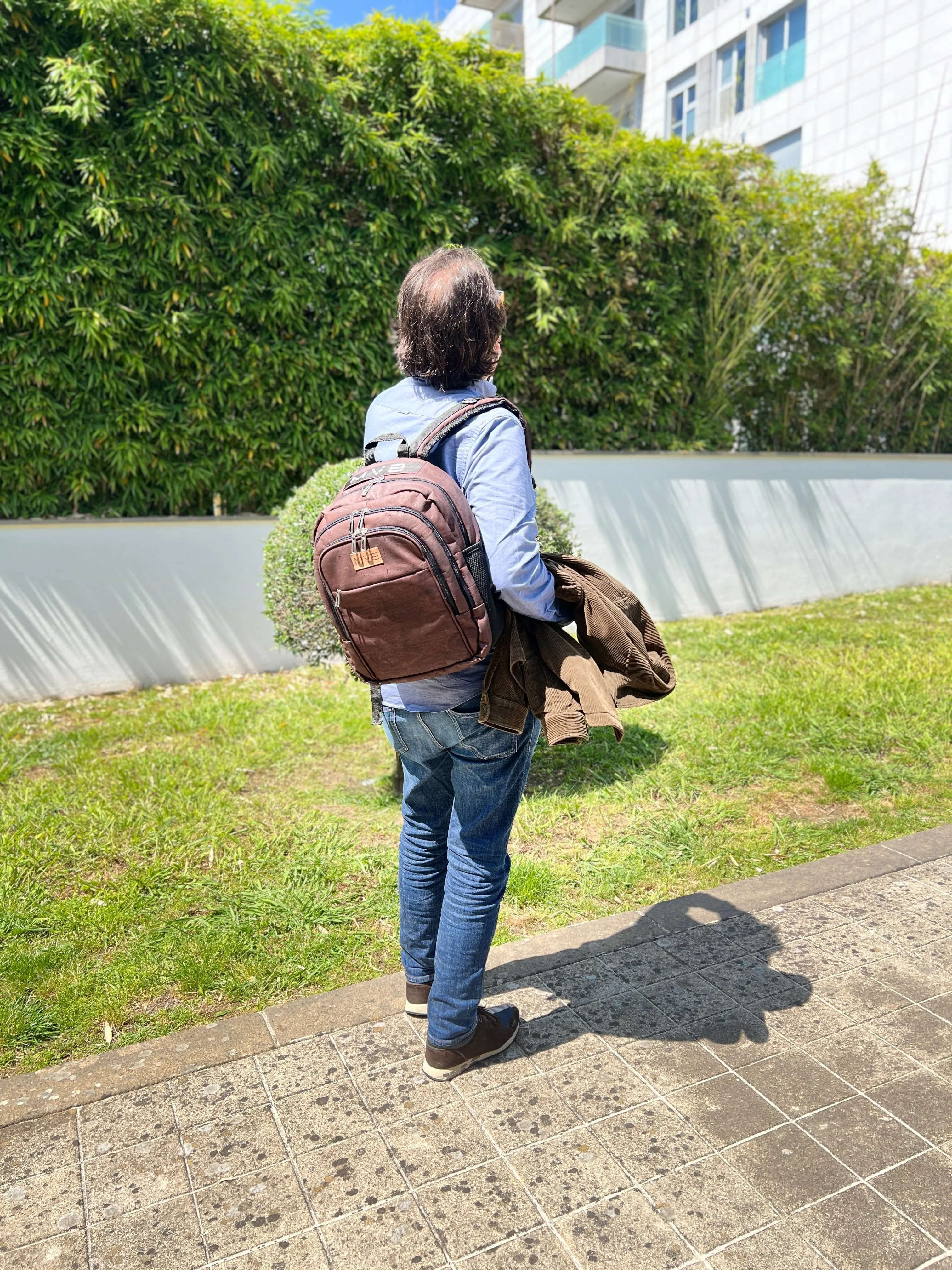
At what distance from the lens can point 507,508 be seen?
1991 mm

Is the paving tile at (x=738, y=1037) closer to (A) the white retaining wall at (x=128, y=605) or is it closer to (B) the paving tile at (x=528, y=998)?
(B) the paving tile at (x=528, y=998)

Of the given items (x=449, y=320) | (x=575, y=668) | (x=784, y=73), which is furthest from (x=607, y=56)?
(x=575, y=668)

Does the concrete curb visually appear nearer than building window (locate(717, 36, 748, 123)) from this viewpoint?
Yes

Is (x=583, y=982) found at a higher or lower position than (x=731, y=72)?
lower

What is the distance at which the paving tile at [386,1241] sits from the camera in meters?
1.83

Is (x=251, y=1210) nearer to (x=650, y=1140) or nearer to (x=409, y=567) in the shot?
(x=650, y=1140)

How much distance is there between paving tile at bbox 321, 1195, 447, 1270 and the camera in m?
1.83

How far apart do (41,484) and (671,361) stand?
4.98 m

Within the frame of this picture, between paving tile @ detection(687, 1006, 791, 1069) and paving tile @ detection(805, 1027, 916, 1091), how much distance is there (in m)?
0.10

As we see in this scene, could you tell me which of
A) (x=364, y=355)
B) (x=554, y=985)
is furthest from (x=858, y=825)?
(x=364, y=355)

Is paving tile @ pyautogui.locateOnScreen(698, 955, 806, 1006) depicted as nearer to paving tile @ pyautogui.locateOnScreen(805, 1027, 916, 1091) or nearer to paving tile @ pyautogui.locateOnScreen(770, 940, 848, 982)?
paving tile @ pyautogui.locateOnScreen(770, 940, 848, 982)

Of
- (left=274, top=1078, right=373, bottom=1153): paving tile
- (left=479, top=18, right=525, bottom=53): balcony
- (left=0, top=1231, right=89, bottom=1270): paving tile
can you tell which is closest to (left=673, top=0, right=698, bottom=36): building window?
(left=479, top=18, right=525, bottom=53): balcony

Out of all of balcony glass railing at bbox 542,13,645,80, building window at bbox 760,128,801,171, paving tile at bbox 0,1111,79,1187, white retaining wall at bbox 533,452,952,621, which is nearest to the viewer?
paving tile at bbox 0,1111,79,1187

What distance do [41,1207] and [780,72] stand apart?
2010 centimetres
